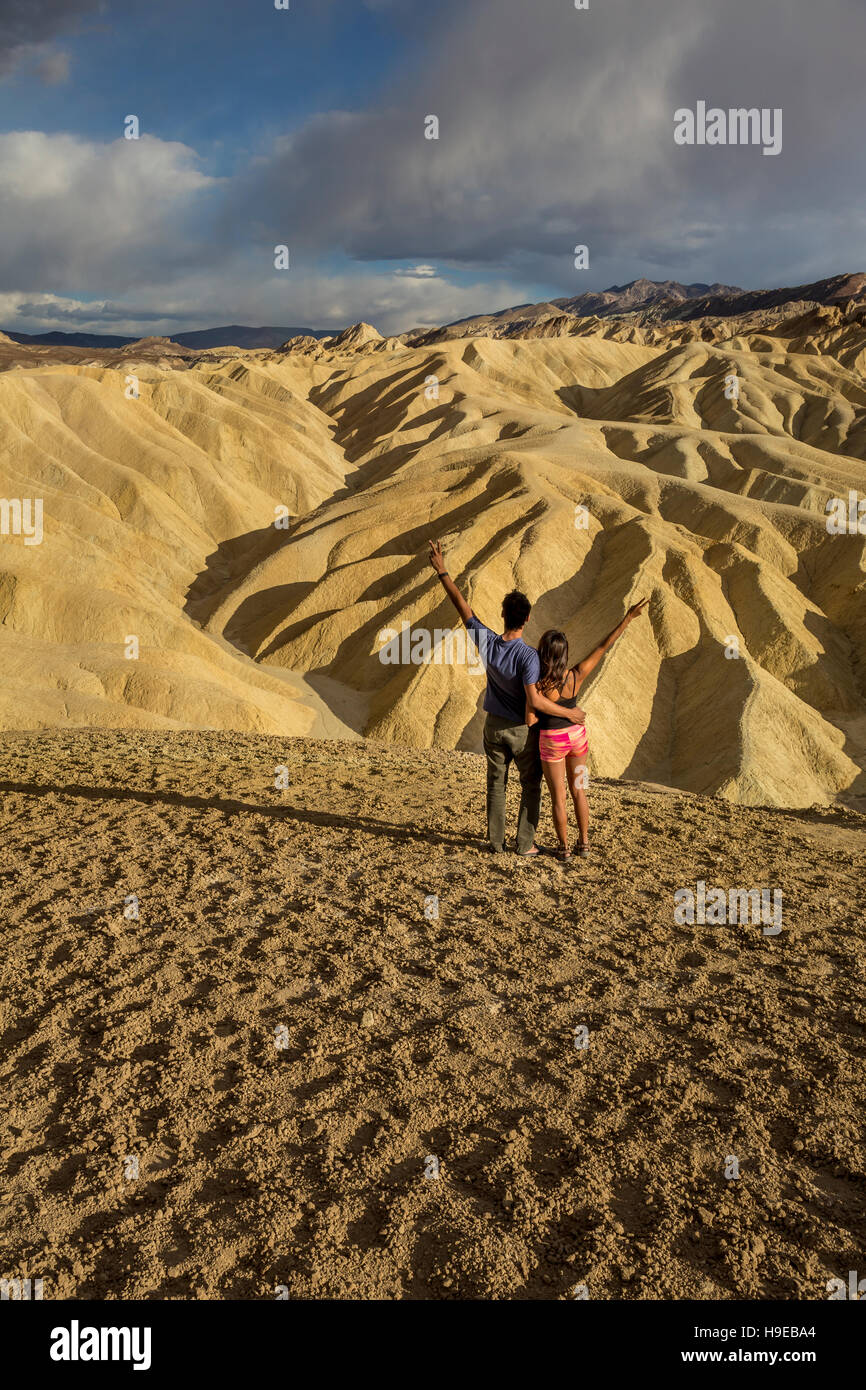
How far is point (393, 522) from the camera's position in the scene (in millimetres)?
48281

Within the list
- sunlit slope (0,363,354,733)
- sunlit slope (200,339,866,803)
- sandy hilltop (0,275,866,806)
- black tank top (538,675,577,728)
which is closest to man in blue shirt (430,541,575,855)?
black tank top (538,675,577,728)

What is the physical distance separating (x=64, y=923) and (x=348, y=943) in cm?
254

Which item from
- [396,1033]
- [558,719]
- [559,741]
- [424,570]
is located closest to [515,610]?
[558,719]

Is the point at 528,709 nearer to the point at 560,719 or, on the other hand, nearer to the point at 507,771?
the point at 560,719

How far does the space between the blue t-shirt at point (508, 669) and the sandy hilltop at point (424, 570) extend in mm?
15029

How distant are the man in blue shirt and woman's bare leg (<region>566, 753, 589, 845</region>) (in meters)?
0.36

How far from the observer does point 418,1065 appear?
17.3 feet

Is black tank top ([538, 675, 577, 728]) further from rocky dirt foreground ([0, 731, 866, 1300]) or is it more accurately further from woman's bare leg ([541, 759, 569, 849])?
rocky dirt foreground ([0, 731, 866, 1300])

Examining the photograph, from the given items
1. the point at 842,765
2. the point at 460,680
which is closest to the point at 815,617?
the point at 842,765

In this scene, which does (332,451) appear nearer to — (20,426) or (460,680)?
(20,426)

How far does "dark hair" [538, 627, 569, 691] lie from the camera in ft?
25.1

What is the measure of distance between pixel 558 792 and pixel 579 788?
0.79 ft

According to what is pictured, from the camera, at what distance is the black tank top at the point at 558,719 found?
7695mm

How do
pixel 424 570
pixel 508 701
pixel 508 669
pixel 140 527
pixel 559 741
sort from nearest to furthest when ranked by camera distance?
pixel 508 669
pixel 508 701
pixel 559 741
pixel 424 570
pixel 140 527
